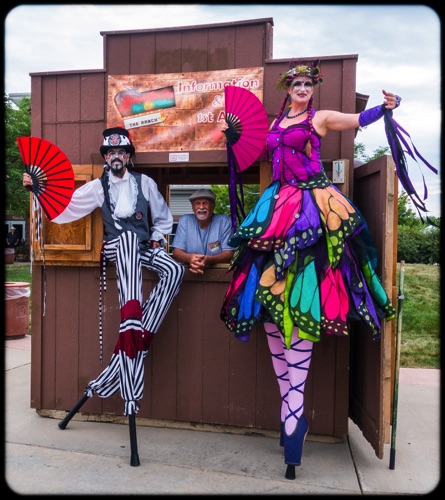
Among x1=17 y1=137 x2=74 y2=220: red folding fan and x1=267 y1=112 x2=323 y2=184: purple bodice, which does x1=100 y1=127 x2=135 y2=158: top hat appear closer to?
x1=17 y1=137 x2=74 y2=220: red folding fan

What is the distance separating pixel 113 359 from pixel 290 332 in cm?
143

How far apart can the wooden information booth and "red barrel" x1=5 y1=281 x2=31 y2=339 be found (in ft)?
11.1

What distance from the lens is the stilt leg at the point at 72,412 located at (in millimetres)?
3955

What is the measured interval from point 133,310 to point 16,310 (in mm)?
4461

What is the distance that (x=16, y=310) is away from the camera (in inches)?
295

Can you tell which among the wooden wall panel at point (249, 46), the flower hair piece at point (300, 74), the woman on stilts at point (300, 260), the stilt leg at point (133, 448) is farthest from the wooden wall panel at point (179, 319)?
the stilt leg at point (133, 448)

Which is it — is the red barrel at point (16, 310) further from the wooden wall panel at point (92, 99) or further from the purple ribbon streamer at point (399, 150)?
the purple ribbon streamer at point (399, 150)

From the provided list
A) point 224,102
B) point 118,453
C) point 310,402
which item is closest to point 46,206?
point 224,102

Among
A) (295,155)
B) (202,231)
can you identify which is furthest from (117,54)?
(295,155)

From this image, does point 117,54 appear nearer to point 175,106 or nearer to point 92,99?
point 92,99

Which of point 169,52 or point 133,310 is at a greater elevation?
point 169,52

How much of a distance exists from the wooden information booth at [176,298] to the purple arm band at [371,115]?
1.43 feet

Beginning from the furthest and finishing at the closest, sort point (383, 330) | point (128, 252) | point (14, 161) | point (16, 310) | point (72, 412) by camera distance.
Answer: point (14, 161), point (16, 310), point (72, 412), point (128, 252), point (383, 330)

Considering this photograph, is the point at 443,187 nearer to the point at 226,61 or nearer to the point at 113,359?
the point at 226,61
